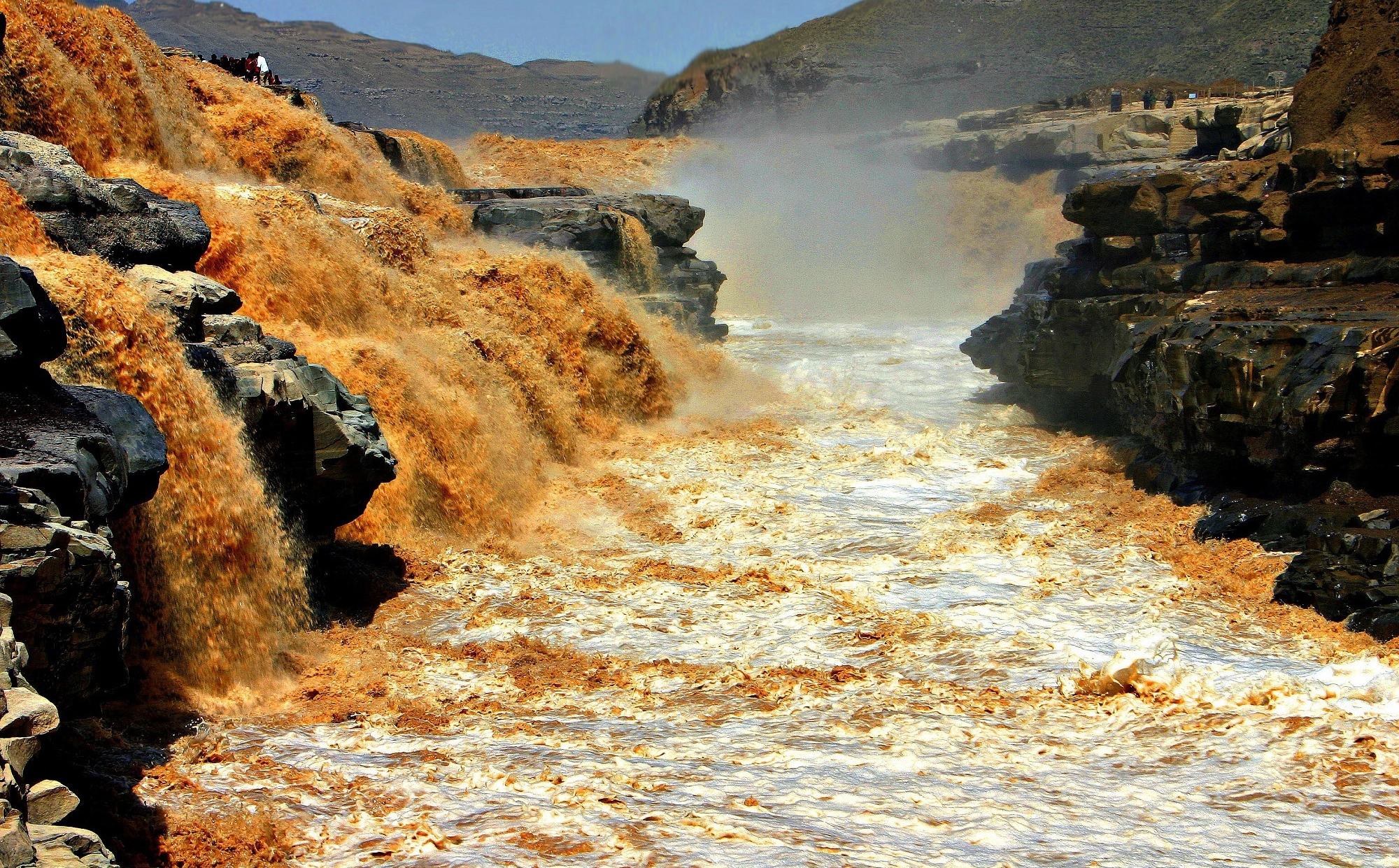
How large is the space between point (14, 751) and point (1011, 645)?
18.9 feet

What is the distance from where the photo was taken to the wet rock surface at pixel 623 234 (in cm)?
1811

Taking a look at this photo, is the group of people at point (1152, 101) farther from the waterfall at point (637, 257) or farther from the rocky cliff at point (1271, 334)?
the rocky cliff at point (1271, 334)

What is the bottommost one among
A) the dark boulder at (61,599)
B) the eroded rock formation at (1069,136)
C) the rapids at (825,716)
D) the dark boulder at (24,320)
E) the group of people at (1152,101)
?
the rapids at (825,716)

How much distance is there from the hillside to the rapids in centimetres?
3929

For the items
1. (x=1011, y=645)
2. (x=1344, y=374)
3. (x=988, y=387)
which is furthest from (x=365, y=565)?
(x=988, y=387)

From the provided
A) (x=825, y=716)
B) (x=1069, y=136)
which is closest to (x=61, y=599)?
(x=825, y=716)

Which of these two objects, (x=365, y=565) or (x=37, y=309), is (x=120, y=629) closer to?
(x=37, y=309)

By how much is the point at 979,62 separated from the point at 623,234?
37070 mm

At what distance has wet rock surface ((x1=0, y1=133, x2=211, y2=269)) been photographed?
745 centimetres

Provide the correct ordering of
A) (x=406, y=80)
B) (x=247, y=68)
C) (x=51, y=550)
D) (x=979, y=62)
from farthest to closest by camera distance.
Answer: (x=406, y=80), (x=979, y=62), (x=247, y=68), (x=51, y=550)

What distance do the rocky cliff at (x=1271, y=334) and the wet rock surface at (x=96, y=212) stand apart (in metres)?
7.92

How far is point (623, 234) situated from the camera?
61.9 ft

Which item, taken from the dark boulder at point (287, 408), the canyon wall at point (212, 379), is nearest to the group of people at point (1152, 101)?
the canyon wall at point (212, 379)

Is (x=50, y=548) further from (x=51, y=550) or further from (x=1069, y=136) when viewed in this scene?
(x=1069, y=136)
